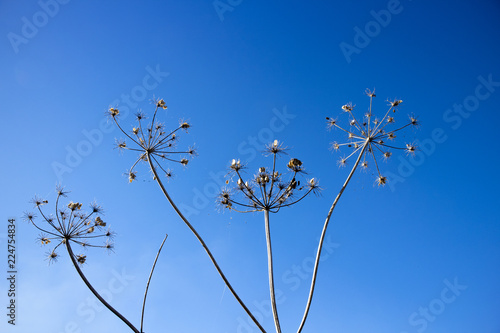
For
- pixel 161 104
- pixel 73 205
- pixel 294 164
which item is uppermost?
pixel 161 104

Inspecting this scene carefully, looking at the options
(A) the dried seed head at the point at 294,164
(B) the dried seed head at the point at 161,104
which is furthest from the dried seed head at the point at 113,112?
(A) the dried seed head at the point at 294,164

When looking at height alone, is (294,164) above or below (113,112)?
below

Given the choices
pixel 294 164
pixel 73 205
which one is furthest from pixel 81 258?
pixel 294 164

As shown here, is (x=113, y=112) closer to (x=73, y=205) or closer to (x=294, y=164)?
(x=73, y=205)

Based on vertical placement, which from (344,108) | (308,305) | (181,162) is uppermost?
(181,162)

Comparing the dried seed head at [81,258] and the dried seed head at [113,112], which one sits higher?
the dried seed head at [113,112]

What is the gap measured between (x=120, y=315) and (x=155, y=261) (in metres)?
2.47

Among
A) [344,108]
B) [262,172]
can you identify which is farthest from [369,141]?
[262,172]

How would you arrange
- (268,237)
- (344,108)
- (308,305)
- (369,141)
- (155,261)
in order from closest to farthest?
(308,305) < (268,237) < (155,261) < (369,141) < (344,108)

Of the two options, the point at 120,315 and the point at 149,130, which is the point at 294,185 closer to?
the point at 149,130

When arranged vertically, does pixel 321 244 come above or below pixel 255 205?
below

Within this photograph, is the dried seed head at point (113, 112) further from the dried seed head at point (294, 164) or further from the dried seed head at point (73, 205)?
the dried seed head at point (294, 164)

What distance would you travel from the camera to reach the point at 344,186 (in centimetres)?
812

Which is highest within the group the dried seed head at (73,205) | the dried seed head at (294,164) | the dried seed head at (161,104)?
the dried seed head at (161,104)
